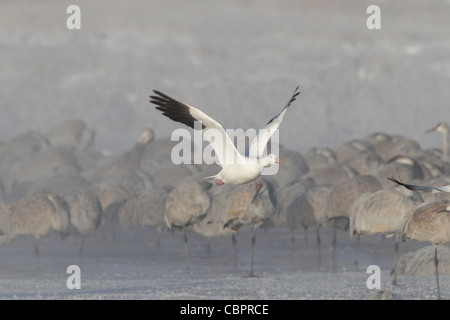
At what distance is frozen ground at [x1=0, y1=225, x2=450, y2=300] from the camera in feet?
39.8

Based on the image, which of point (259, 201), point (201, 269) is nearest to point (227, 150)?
point (259, 201)

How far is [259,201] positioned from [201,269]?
1.52 meters

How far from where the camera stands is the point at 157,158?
94.0 ft

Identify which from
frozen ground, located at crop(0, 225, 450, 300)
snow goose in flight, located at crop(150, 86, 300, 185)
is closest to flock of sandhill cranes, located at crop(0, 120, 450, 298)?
frozen ground, located at crop(0, 225, 450, 300)

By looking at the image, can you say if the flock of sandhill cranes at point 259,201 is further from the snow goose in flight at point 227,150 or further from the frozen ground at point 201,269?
the snow goose in flight at point 227,150

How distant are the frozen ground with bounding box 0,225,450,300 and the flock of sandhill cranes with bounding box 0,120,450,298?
1.64 feet

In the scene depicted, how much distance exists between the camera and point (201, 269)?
15.0m

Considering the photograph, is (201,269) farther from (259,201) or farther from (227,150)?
(227,150)

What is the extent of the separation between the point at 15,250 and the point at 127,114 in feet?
108

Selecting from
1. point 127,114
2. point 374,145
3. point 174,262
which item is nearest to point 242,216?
point 174,262

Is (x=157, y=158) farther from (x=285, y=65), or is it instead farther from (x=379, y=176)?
(x=285, y=65)

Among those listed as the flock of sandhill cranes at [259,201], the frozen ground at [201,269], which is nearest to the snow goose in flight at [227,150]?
the frozen ground at [201,269]

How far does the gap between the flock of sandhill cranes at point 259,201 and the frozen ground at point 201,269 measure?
0.50 metres
